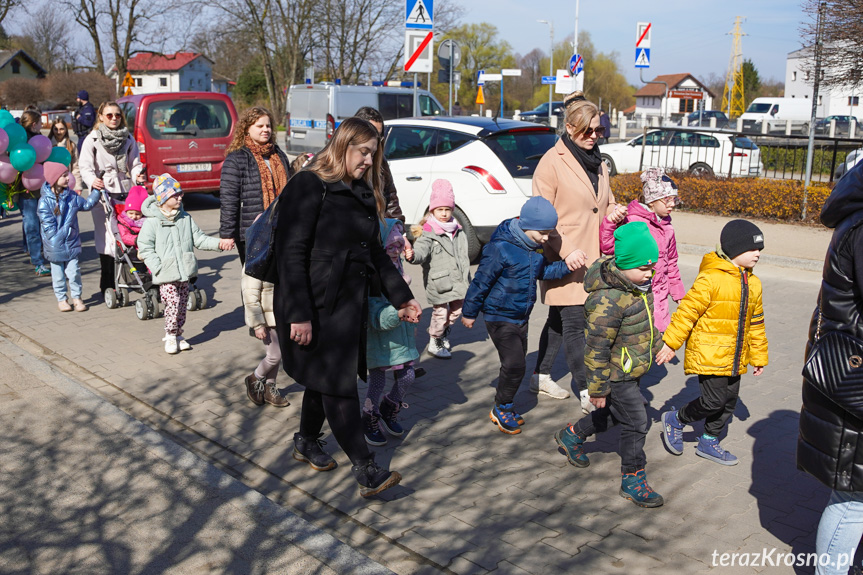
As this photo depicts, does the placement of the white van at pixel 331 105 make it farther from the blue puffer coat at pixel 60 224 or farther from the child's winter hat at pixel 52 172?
the blue puffer coat at pixel 60 224

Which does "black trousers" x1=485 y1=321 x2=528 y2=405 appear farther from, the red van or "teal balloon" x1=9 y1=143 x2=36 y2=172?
the red van

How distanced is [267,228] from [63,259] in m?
4.68

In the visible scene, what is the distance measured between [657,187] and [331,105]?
14509 mm

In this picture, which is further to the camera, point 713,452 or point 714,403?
point 713,452

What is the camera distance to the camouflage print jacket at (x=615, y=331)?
4.09 metres

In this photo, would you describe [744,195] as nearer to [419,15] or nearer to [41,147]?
[419,15]

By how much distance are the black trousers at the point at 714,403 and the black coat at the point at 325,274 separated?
1.92m

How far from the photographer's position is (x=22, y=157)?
835cm

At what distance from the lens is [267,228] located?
4.14 m

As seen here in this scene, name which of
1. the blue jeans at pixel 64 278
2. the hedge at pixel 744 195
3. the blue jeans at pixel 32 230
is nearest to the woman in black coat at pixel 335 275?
the blue jeans at pixel 64 278

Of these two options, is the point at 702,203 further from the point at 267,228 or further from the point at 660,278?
the point at 267,228

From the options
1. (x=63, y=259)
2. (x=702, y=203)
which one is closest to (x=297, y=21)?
(x=702, y=203)

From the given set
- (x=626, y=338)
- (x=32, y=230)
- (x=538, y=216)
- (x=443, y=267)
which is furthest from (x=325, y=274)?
(x=32, y=230)

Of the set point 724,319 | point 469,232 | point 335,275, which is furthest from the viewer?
point 469,232
